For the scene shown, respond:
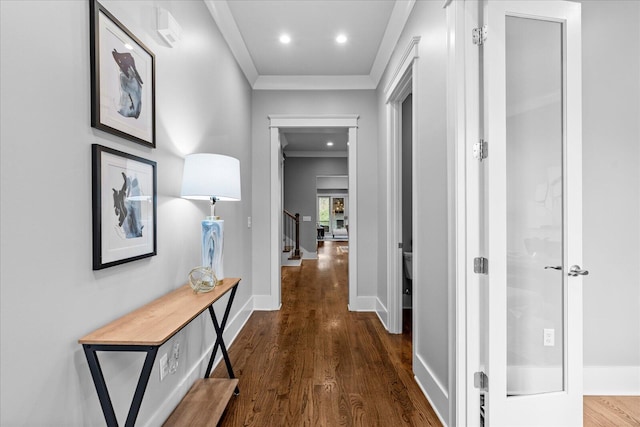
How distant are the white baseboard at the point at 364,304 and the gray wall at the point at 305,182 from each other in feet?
15.0

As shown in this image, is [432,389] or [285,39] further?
[285,39]

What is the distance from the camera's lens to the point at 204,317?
230cm

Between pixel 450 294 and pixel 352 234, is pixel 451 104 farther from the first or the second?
pixel 352 234

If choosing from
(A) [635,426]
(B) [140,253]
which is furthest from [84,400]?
(A) [635,426]

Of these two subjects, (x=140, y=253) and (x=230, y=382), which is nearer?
(x=140, y=253)

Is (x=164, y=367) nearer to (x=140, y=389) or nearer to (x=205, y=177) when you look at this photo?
(x=140, y=389)

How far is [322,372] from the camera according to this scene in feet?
7.78

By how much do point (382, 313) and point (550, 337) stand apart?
1.92 metres

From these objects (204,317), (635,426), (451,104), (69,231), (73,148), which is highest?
(451,104)

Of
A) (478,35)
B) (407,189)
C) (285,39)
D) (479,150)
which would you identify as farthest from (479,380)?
(285,39)

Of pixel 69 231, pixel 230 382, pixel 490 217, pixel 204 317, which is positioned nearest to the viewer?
pixel 69 231

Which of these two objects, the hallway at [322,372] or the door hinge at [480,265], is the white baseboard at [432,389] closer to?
the hallway at [322,372]

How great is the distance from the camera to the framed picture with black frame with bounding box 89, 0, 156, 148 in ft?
3.90

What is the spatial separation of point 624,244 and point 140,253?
9.68 ft
